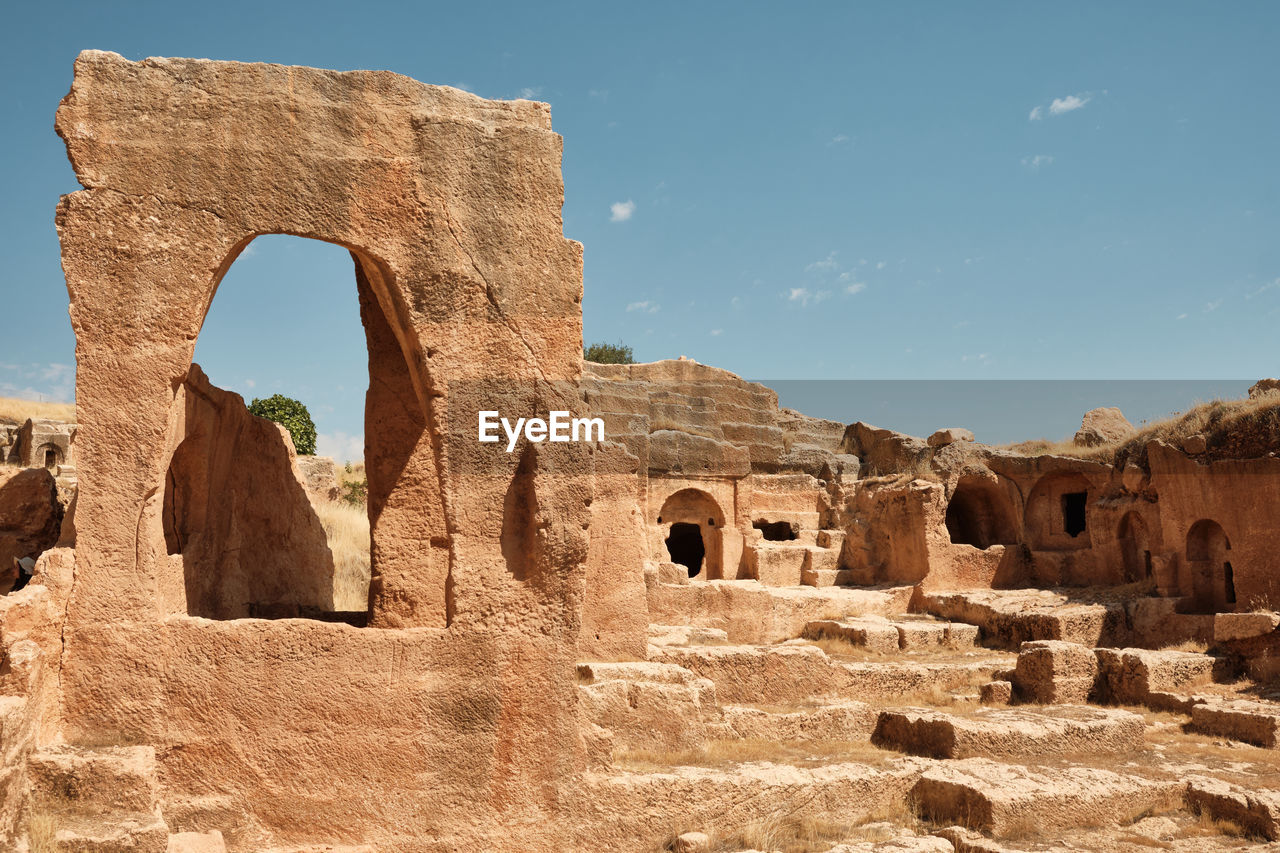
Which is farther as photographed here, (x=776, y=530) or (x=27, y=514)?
(x=776, y=530)

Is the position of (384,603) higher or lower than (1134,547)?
lower

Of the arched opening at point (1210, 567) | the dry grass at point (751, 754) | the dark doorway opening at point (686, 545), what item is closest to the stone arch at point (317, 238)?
the dry grass at point (751, 754)

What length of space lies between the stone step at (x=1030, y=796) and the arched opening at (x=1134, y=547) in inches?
365

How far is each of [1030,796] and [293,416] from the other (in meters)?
19.0

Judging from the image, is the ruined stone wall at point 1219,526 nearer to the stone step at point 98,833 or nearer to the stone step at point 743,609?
the stone step at point 743,609

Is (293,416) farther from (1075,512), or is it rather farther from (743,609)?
(1075,512)

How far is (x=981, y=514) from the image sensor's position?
62.0 ft

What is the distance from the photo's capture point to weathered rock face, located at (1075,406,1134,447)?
18.2 metres

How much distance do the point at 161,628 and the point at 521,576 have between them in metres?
1.88

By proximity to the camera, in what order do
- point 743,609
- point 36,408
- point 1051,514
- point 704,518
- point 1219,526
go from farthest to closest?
point 36,408 < point 704,518 < point 1051,514 < point 1219,526 < point 743,609

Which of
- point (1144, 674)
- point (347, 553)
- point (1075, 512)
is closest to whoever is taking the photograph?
point (1144, 674)

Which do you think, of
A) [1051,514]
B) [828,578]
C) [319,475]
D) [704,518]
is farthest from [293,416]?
[1051,514]

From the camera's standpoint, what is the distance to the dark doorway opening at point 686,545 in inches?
909

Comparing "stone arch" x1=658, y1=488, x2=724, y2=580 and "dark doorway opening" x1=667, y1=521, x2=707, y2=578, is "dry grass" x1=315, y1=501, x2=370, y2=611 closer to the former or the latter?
"stone arch" x1=658, y1=488, x2=724, y2=580
